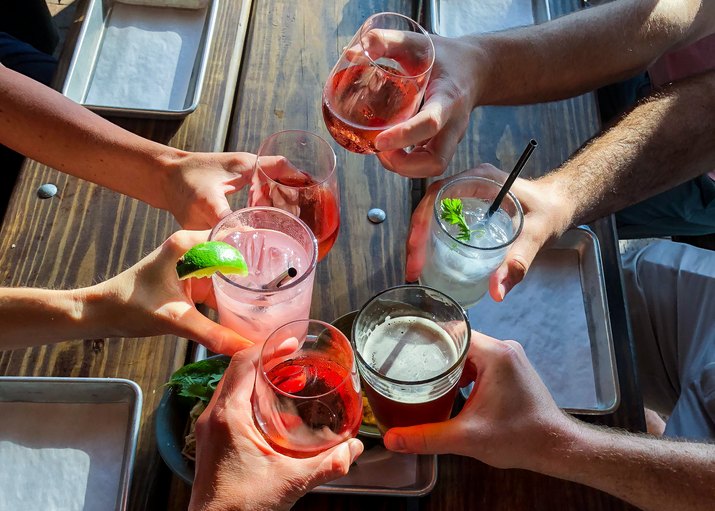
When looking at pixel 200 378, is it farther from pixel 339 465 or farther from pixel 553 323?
pixel 553 323

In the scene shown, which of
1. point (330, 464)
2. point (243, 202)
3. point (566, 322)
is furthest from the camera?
point (243, 202)

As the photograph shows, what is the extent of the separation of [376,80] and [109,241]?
0.80m

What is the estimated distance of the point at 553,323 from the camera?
1566 millimetres

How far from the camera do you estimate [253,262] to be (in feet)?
4.01

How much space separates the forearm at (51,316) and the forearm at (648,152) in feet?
3.79

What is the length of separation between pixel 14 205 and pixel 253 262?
84 cm

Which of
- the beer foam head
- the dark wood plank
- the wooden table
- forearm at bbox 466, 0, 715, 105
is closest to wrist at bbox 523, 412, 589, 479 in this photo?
the wooden table

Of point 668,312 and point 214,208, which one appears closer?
point 214,208

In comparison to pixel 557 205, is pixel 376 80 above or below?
above

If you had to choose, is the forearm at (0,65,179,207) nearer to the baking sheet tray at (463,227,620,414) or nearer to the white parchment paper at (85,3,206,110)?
the white parchment paper at (85,3,206,110)

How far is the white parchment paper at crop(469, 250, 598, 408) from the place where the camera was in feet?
4.79

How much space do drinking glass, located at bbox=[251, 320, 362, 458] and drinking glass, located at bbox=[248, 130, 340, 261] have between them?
0.30 metres

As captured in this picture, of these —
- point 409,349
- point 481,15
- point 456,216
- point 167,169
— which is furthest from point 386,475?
point 481,15

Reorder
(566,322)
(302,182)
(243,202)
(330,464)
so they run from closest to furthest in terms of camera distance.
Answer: (330,464) < (302,182) < (566,322) < (243,202)
